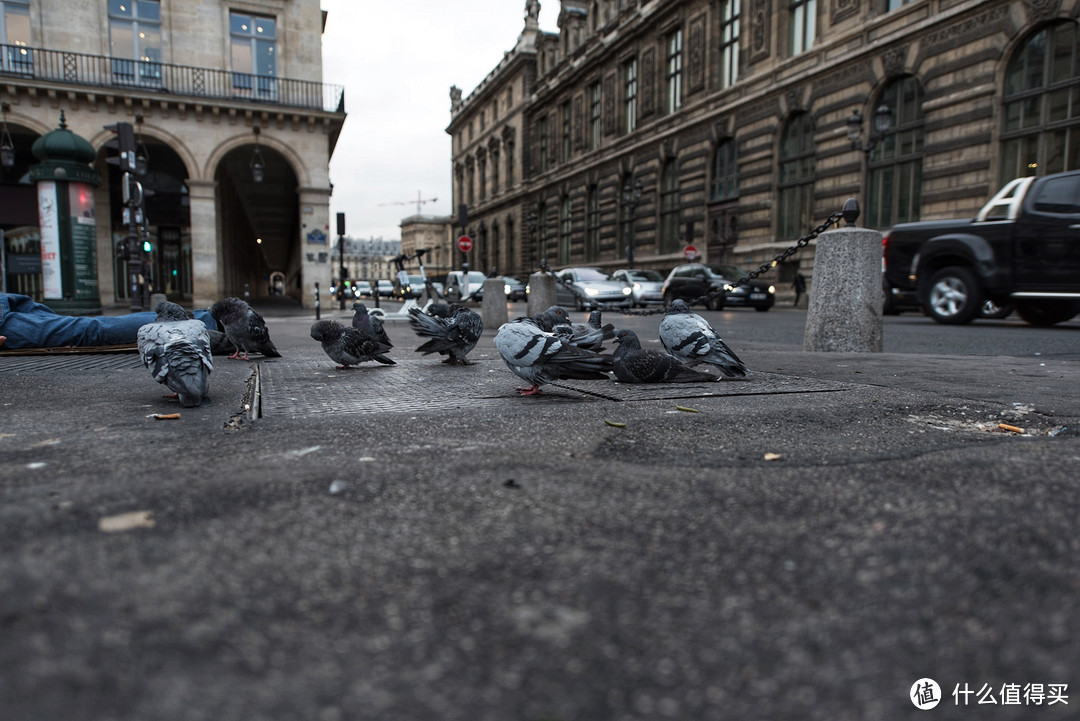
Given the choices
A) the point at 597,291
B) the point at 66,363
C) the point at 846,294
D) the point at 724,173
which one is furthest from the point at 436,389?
the point at 724,173

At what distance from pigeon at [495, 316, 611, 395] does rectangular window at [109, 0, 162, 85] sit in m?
23.0

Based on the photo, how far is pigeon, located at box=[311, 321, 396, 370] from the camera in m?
5.79

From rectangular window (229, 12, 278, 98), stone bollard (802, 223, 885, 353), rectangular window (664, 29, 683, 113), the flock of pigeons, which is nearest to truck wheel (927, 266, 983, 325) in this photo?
stone bollard (802, 223, 885, 353)

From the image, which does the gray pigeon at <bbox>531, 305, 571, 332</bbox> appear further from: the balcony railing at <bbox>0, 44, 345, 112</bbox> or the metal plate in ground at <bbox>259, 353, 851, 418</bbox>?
the balcony railing at <bbox>0, 44, 345, 112</bbox>

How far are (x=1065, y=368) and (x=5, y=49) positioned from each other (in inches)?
1049

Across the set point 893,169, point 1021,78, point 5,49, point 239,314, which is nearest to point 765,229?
point 893,169

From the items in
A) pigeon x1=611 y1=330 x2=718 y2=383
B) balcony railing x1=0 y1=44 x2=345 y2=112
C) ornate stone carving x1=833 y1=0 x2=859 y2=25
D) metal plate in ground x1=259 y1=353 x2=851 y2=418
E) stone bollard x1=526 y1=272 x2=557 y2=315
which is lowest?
metal plate in ground x1=259 y1=353 x2=851 y2=418

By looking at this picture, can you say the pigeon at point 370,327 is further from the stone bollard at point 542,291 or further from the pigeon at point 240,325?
the stone bollard at point 542,291

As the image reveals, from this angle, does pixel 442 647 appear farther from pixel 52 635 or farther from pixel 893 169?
pixel 893 169

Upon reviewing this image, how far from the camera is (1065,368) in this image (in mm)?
5609

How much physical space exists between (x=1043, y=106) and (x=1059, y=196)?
9048mm

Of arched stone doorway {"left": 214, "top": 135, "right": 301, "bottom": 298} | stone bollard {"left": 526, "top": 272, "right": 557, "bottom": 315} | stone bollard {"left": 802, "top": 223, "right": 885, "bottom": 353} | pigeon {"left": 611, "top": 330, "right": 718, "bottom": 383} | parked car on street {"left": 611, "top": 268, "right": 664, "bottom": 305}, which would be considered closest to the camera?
pigeon {"left": 611, "top": 330, "right": 718, "bottom": 383}

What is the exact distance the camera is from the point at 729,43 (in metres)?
28.0

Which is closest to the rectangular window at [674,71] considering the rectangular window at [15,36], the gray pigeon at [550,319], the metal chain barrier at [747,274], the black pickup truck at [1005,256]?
the metal chain barrier at [747,274]
